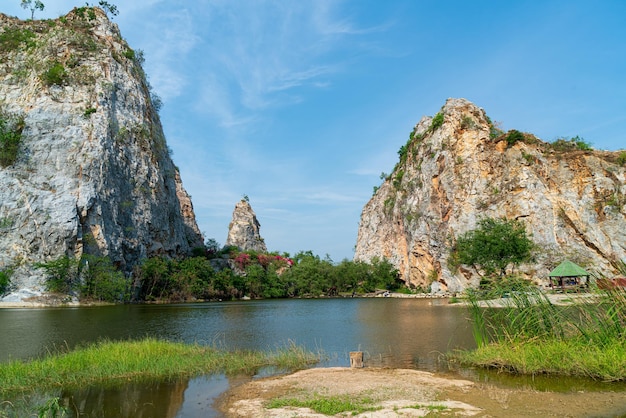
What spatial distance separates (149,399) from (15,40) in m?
73.8

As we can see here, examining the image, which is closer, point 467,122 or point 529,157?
point 529,157

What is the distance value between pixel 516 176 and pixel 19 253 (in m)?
64.5

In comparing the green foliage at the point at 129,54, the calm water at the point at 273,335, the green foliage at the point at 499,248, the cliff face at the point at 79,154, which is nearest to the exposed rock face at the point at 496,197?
the green foliage at the point at 499,248

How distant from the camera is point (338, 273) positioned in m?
85.2

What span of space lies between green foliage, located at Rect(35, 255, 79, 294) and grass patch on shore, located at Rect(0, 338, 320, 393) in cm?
3644

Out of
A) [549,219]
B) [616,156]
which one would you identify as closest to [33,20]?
[549,219]

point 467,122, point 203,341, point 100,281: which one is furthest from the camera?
point 467,122

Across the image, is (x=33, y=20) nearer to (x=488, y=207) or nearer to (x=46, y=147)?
(x=46, y=147)

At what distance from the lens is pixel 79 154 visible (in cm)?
5631

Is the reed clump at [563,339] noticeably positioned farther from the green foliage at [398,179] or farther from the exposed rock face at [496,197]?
the green foliage at [398,179]

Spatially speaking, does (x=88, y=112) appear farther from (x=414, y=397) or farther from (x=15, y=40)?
(x=414, y=397)

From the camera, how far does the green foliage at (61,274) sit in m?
47.6

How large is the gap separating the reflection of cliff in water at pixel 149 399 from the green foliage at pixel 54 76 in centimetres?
6041

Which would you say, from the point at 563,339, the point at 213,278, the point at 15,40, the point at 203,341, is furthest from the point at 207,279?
the point at 563,339
